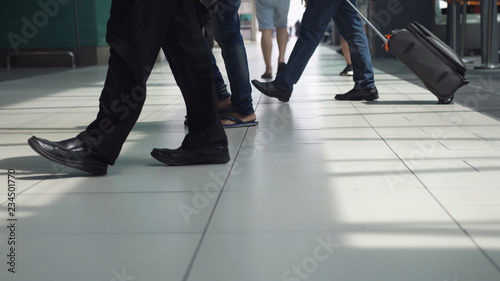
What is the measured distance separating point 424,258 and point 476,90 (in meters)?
4.06

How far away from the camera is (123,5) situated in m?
2.47

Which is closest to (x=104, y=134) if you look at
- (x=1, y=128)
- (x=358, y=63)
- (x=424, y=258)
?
(x=424, y=258)

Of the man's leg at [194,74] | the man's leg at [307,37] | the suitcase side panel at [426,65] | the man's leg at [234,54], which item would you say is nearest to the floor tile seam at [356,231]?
the man's leg at [194,74]

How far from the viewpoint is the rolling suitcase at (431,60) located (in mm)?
4117

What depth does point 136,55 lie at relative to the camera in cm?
248

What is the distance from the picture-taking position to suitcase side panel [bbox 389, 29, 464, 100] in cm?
412

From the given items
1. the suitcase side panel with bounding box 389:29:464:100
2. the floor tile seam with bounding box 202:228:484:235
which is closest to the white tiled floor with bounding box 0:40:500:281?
the floor tile seam with bounding box 202:228:484:235

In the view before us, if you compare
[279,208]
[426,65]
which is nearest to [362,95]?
[426,65]

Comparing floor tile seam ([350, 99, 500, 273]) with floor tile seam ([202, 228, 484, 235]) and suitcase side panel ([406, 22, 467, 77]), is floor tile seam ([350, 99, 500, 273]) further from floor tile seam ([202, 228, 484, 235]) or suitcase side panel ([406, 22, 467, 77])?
suitcase side panel ([406, 22, 467, 77])

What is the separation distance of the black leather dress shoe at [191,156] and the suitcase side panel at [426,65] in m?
1.86

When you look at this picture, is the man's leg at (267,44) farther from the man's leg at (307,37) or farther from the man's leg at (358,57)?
the man's leg at (307,37)

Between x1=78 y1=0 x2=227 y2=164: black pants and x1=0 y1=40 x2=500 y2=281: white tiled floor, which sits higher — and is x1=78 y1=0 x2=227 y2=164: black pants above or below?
above

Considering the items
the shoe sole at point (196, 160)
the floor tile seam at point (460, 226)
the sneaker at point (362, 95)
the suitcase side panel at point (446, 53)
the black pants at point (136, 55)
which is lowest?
the sneaker at point (362, 95)

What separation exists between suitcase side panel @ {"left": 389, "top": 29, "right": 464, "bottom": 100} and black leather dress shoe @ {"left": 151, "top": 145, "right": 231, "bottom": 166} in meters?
1.86
